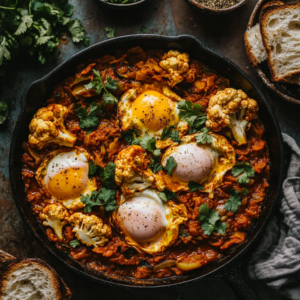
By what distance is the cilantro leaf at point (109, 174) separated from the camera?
13.2 ft

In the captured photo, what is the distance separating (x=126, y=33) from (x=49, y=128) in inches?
67.9

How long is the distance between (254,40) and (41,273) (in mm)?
3835

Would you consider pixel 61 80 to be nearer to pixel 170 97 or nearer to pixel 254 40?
pixel 170 97

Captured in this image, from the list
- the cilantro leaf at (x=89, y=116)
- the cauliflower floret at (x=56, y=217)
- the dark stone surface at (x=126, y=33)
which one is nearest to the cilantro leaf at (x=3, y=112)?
the dark stone surface at (x=126, y=33)

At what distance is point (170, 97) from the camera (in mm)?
4215

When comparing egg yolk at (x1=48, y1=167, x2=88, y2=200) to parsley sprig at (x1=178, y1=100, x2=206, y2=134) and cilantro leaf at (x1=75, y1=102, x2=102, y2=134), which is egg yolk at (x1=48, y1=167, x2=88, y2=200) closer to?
cilantro leaf at (x1=75, y1=102, x2=102, y2=134)

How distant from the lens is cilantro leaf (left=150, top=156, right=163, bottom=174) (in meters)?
4.12

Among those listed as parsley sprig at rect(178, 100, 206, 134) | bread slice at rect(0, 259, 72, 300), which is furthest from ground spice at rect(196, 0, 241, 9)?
bread slice at rect(0, 259, 72, 300)

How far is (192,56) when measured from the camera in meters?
4.33

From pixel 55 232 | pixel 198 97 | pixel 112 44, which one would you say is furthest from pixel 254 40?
pixel 55 232

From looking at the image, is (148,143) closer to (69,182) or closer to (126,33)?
(69,182)

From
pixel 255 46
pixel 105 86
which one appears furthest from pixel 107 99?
pixel 255 46

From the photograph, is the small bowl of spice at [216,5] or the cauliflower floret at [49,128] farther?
the small bowl of spice at [216,5]

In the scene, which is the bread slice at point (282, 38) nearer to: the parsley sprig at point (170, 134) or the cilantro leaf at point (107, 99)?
the parsley sprig at point (170, 134)
